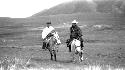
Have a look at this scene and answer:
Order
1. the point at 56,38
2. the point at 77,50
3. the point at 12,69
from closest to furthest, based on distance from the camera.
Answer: the point at 12,69 → the point at 77,50 → the point at 56,38

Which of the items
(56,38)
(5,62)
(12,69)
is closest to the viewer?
(12,69)

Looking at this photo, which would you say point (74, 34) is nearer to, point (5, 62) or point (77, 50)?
point (77, 50)

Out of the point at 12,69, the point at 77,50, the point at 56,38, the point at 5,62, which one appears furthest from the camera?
the point at 56,38

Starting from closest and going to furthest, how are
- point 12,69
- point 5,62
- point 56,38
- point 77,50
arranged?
point 12,69, point 5,62, point 77,50, point 56,38

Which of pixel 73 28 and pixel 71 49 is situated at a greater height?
pixel 73 28

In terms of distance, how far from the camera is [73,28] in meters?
18.9

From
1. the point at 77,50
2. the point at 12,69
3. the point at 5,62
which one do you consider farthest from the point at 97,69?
the point at 77,50

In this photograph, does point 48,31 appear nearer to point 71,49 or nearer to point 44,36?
point 44,36

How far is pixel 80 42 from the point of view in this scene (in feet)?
61.4

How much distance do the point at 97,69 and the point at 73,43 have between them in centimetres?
916

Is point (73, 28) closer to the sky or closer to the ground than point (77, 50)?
closer to the sky

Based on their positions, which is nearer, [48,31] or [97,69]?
[97,69]

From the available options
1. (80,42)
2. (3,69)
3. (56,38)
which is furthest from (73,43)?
(3,69)

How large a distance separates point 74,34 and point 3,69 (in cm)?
974
